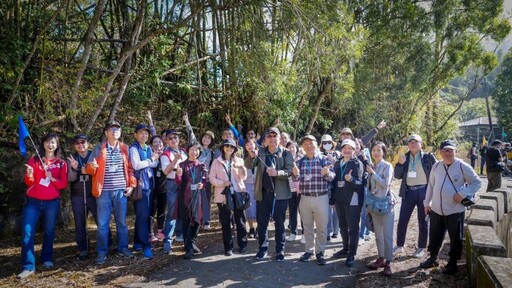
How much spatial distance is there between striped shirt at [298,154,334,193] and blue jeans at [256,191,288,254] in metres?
0.41

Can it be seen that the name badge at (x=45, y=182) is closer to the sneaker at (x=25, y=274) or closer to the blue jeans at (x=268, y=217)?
the sneaker at (x=25, y=274)

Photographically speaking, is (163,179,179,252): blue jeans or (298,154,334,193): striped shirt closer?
(298,154,334,193): striped shirt

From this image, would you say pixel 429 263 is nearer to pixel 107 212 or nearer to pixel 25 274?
pixel 107 212

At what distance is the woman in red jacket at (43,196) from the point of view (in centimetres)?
475

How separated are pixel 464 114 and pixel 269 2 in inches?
2461

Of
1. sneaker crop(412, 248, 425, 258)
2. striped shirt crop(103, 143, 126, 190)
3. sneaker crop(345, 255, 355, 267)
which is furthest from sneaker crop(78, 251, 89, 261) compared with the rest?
sneaker crop(412, 248, 425, 258)

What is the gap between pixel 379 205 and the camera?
4.85m

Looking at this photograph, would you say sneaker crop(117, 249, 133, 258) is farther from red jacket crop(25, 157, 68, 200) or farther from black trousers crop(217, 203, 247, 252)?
black trousers crop(217, 203, 247, 252)

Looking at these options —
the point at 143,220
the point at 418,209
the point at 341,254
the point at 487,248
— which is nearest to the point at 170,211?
the point at 143,220

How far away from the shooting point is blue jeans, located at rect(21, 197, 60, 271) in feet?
15.5

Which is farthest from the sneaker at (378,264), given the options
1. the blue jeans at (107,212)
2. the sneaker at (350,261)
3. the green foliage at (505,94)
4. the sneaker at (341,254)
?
the green foliage at (505,94)

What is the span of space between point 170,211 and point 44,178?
69.7 inches

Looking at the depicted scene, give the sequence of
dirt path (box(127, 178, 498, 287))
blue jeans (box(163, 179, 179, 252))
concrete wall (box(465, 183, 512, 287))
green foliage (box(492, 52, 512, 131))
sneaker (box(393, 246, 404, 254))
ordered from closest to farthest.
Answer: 1. concrete wall (box(465, 183, 512, 287))
2. dirt path (box(127, 178, 498, 287))
3. blue jeans (box(163, 179, 179, 252))
4. sneaker (box(393, 246, 404, 254))
5. green foliage (box(492, 52, 512, 131))

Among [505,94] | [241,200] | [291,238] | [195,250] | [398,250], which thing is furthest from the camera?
[505,94]
